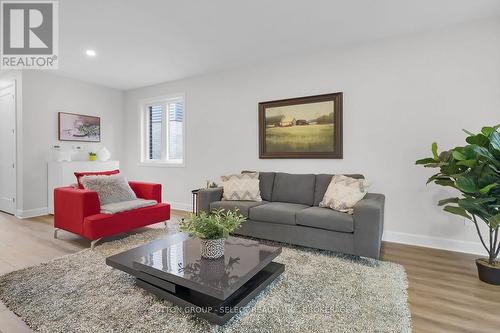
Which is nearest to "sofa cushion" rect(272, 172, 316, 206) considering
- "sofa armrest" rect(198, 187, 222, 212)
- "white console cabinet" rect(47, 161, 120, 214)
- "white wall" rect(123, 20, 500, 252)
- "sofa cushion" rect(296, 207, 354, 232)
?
"white wall" rect(123, 20, 500, 252)

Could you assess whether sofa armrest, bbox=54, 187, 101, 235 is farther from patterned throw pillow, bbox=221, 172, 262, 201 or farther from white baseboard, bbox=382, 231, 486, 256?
white baseboard, bbox=382, 231, 486, 256

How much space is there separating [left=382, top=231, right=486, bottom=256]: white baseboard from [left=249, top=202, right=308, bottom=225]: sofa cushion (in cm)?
125

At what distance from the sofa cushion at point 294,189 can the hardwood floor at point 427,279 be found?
1.11m

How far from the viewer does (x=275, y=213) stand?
308 centimetres

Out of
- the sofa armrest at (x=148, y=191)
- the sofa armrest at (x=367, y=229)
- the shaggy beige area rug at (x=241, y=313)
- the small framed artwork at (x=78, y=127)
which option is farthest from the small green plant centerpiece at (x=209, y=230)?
the small framed artwork at (x=78, y=127)

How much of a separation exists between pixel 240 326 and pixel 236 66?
3936 millimetres

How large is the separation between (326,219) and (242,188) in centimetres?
132

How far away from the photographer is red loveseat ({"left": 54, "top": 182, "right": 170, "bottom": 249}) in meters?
3.01

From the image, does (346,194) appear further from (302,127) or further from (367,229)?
(302,127)

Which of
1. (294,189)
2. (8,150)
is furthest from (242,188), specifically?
(8,150)

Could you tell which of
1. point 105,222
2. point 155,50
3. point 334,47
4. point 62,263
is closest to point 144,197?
point 105,222

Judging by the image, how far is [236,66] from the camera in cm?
447

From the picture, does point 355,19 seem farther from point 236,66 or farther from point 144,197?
point 144,197

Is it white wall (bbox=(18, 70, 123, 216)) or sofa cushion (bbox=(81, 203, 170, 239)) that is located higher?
white wall (bbox=(18, 70, 123, 216))
